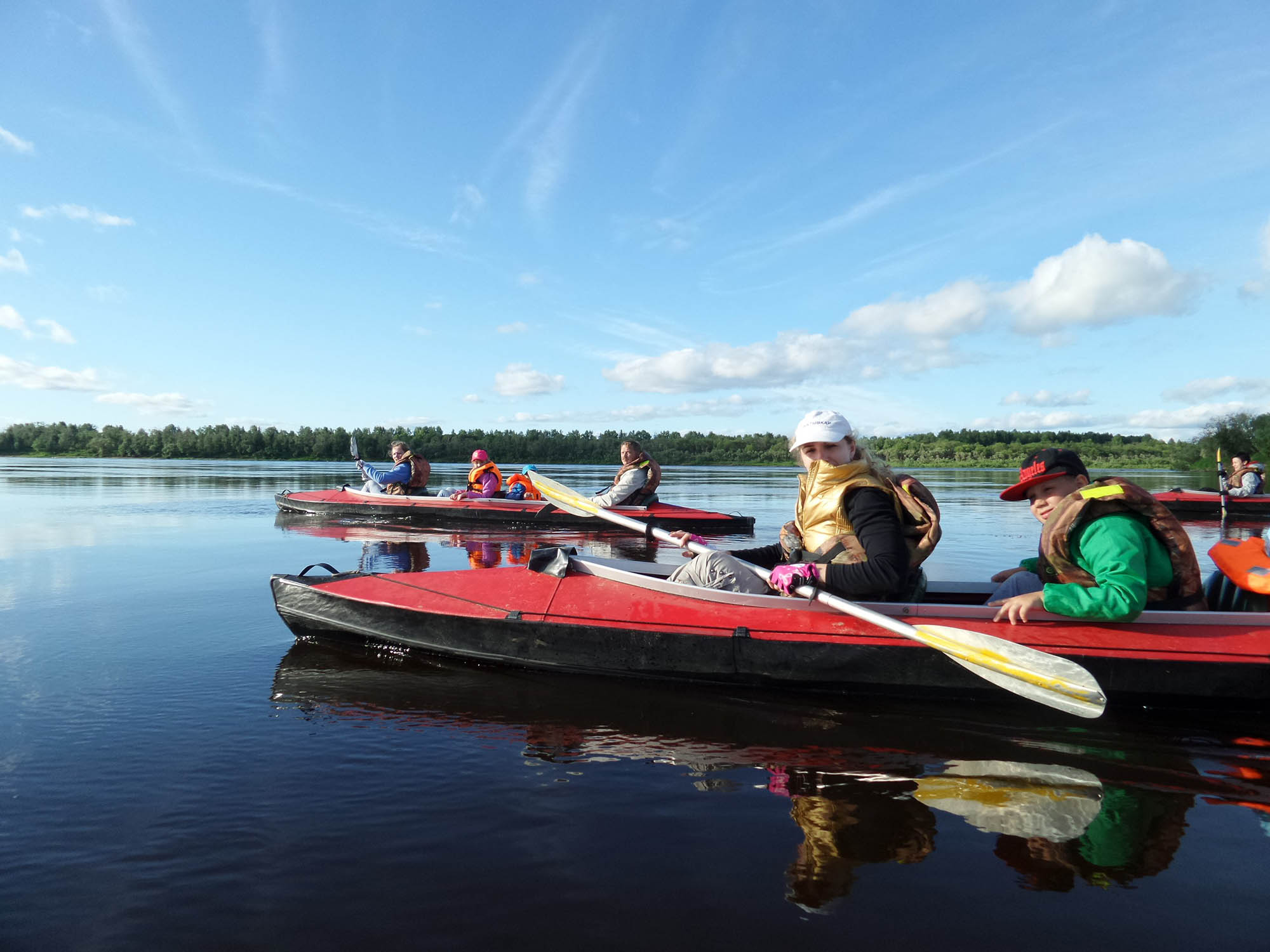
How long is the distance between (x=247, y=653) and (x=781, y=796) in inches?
166

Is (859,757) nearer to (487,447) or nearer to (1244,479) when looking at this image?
(1244,479)

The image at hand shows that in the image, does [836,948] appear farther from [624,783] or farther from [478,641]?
[478,641]

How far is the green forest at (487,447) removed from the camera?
77.2 meters

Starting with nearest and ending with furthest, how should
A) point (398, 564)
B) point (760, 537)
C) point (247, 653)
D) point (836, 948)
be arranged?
point (836, 948) → point (247, 653) → point (398, 564) → point (760, 537)

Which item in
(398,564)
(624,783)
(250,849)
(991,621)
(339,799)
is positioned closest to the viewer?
(250,849)

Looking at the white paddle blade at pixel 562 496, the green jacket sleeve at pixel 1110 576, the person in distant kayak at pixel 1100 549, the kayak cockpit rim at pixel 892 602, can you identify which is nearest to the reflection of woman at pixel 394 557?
the white paddle blade at pixel 562 496

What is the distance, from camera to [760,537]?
14.0m

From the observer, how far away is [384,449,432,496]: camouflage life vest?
52.3ft

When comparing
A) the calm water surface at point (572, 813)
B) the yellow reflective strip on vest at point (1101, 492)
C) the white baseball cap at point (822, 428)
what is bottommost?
the calm water surface at point (572, 813)

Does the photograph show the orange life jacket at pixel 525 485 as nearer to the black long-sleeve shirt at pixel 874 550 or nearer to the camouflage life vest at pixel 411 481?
the camouflage life vest at pixel 411 481

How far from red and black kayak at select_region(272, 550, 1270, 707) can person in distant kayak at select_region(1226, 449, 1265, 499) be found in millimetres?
16998

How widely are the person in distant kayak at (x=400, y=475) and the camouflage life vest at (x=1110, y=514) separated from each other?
1339cm

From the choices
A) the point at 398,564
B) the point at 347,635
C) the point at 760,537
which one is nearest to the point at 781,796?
the point at 347,635

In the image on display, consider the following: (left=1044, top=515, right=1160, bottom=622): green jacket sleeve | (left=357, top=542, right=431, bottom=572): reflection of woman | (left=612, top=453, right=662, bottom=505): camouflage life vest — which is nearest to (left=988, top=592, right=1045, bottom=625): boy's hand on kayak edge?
(left=1044, top=515, right=1160, bottom=622): green jacket sleeve
